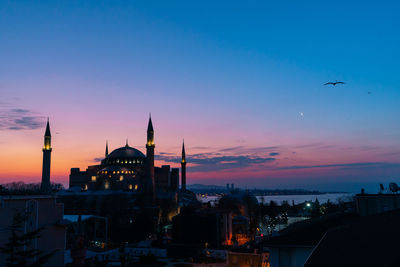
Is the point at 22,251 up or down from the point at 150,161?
down

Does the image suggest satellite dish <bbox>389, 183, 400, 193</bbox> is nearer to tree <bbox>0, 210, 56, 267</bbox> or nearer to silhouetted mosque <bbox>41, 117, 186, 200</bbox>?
tree <bbox>0, 210, 56, 267</bbox>

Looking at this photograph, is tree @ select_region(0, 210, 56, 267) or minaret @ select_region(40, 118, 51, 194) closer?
tree @ select_region(0, 210, 56, 267)

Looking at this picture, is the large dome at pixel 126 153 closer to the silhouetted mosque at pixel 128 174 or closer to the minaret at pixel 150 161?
the silhouetted mosque at pixel 128 174

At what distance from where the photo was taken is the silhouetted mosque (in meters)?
74.6

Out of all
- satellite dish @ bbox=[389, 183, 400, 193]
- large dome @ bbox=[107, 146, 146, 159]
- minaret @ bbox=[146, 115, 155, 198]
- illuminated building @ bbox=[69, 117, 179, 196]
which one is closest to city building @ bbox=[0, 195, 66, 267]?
satellite dish @ bbox=[389, 183, 400, 193]

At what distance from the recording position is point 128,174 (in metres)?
93.4

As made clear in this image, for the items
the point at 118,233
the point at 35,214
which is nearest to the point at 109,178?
the point at 118,233

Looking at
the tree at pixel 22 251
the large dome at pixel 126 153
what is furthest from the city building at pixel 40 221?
the large dome at pixel 126 153

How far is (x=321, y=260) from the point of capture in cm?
793

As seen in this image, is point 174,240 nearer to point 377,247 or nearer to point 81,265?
point 81,265

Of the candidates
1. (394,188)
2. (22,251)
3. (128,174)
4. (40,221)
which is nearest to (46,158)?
(128,174)

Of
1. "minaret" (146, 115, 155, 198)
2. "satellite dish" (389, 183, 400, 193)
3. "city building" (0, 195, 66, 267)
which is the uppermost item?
"minaret" (146, 115, 155, 198)

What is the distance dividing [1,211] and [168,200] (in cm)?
6195

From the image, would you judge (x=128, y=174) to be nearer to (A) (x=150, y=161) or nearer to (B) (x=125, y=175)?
(B) (x=125, y=175)
